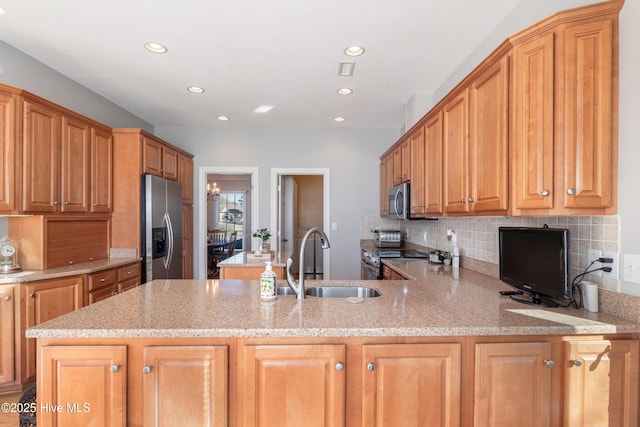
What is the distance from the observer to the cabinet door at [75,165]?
2963 mm

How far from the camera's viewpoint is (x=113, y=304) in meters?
1.62

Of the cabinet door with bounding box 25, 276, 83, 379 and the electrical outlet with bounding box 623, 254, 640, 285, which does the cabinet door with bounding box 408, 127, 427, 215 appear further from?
the cabinet door with bounding box 25, 276, 83, 379

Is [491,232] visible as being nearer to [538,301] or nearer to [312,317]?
[538,301]

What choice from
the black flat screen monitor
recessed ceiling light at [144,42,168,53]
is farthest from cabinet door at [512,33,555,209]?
recessed ceiling light at [144,42,168,53]

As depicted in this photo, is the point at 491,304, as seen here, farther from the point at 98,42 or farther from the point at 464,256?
the point at 98,42

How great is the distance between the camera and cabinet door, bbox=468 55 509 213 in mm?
1719

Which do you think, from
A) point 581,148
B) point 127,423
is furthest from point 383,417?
point 581,148

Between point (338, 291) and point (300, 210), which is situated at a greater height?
point (300, 210)

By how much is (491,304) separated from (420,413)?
26.7 inches

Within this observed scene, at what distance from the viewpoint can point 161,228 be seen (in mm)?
3889

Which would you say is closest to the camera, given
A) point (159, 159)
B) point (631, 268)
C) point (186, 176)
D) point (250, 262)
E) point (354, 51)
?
point (631, 268)

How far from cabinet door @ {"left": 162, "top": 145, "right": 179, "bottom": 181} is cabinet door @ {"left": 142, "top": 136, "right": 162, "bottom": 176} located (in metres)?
0.09

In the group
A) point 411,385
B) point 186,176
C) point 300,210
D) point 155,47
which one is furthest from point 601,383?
point 300,210

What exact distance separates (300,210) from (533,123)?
626cm
